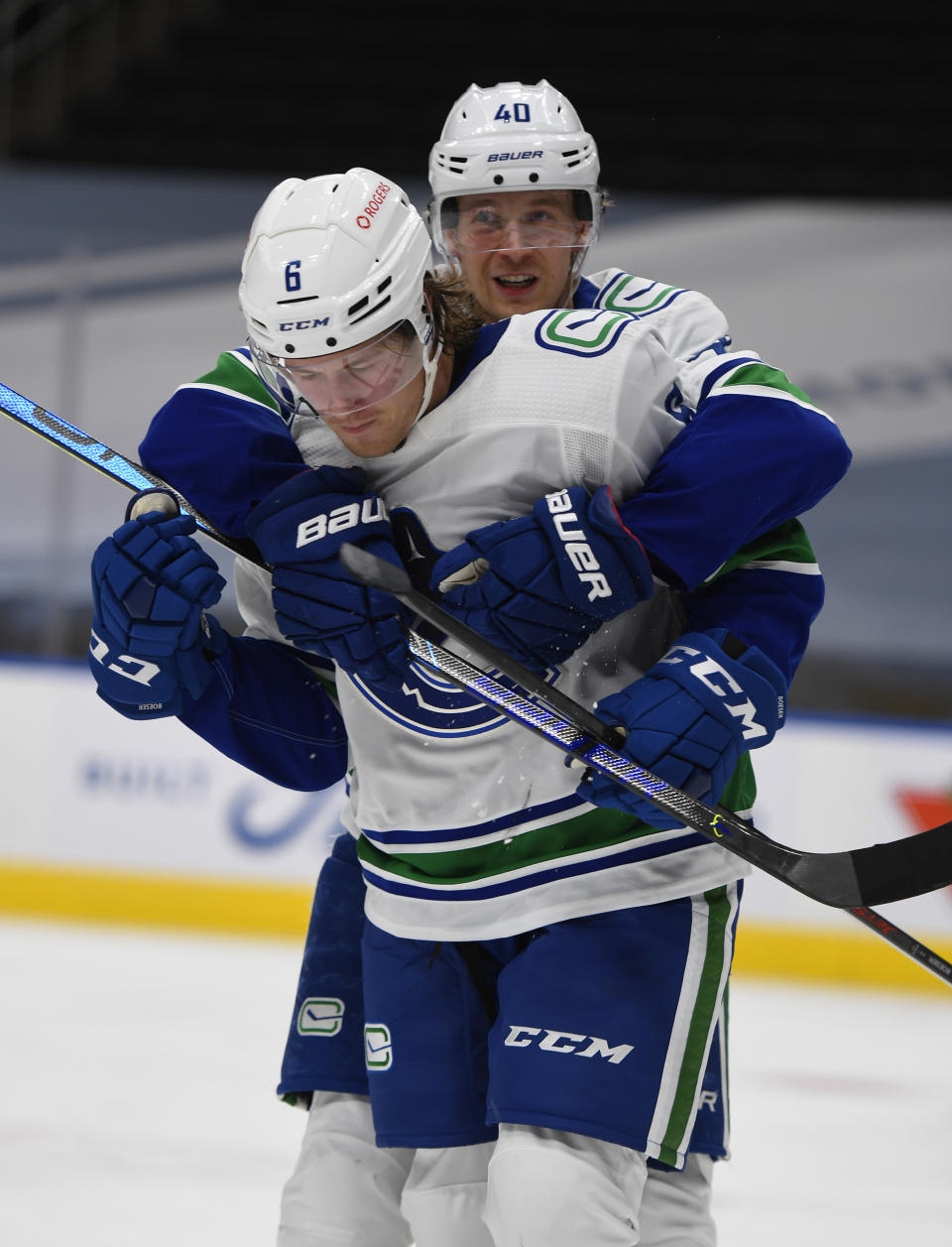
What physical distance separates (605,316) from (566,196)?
65cm

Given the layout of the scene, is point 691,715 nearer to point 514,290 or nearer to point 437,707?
point 437,707

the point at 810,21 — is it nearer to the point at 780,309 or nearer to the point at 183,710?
the point at 780,309

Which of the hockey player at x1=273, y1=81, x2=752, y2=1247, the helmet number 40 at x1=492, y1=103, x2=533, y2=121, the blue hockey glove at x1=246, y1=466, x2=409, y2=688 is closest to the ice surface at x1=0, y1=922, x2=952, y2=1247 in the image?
the hockey player at x1=273, y1=81, x2=752, y2=1247

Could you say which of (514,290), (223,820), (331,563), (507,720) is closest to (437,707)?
(507,720)

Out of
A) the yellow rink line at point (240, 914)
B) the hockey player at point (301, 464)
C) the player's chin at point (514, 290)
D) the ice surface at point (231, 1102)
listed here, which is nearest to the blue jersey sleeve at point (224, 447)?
the hockey player at point (301, 464)

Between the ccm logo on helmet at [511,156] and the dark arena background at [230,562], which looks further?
the dark arena background at [230,562]

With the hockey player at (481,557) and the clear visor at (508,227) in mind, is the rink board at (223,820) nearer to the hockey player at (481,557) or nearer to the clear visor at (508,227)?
the clear visor at (508,227)

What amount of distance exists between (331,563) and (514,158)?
0.80m

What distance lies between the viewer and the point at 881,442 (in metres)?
6.01

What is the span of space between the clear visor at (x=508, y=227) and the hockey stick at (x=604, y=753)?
627 mm

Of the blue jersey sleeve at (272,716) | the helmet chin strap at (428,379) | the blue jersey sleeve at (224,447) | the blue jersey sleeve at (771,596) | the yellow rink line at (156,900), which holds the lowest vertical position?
the yellow rink line at (156,900)

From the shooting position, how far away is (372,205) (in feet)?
4.46

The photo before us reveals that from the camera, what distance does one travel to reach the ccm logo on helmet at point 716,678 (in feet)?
4.43

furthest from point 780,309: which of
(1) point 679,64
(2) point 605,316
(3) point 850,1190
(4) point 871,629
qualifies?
(2) point 605,316
